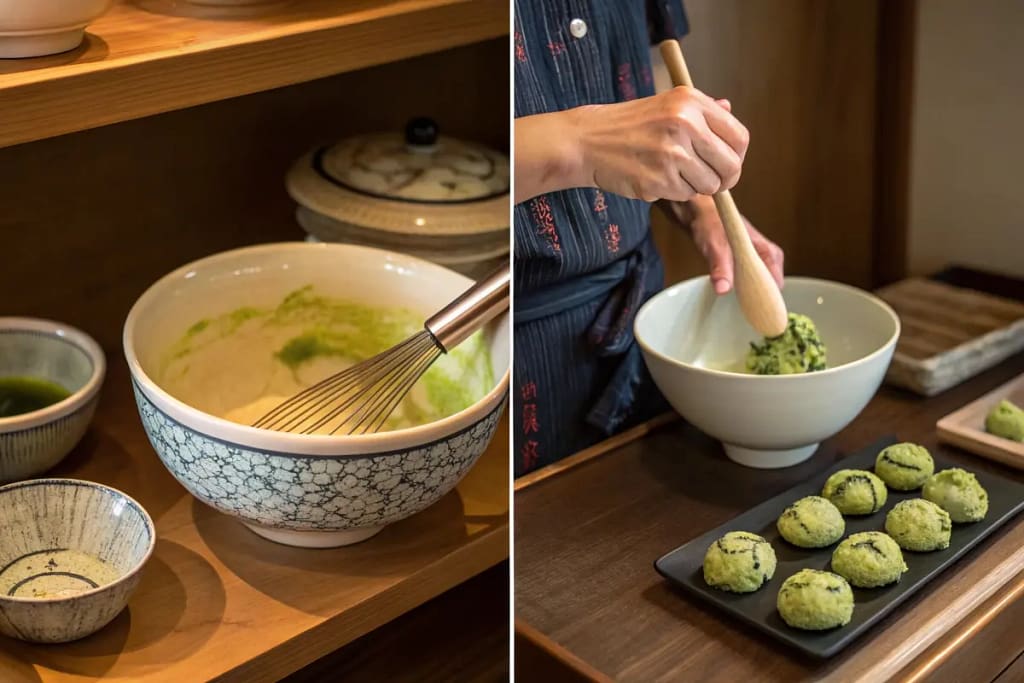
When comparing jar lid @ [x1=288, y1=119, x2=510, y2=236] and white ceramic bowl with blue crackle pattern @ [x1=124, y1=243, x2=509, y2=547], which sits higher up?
jar lid @ [x1=288, y1=119, x2=510, y2=236]

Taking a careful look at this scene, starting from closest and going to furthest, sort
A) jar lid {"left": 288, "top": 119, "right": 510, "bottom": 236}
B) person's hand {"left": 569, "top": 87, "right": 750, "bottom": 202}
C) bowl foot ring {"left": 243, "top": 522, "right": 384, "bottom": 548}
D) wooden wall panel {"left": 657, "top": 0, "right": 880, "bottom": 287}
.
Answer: person's hand {"left": 569, "top": 87, "right": 750, "bottom": 202}, wooden wall panel {"left": 657, "top": 0, "right": 880, "bottom": 287}, bowl foot ring {"left": 243, "top": 522, "right": 384, "bottom": 548}, jar lid {"left": 288, "top": 119, "right": 510, "bottom": 236}

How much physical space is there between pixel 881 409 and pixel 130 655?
52 centimetres

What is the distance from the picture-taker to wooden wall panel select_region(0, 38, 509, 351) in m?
0.90

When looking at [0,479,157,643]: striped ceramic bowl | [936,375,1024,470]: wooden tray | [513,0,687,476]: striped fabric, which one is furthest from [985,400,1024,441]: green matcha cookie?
[0,479,157,643]: striped ceramic bowl

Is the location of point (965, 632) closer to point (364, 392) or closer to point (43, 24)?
point (364, 392)

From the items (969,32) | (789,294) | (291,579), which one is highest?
(969,32)

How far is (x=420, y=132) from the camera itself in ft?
3.14

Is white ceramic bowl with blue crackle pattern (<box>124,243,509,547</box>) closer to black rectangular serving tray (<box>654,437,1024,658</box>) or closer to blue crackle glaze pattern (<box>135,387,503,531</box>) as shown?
blue crackle glaze pattern (<box>135,387,503,531</box>)

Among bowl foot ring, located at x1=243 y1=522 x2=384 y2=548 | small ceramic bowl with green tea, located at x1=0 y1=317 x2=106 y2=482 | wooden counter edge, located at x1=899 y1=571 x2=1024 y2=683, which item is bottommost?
bowl foot ring, located at x1=243 y1=522 x2=384 y2=548

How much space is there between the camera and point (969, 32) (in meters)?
0.72

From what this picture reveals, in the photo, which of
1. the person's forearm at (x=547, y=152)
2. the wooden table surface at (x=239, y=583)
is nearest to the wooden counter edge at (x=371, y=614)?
the wooden table surface at (x=239, y=583)

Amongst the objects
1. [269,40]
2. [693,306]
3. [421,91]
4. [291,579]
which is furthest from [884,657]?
[421,91]

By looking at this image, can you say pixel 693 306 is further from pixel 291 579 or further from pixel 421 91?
pixel 421 91

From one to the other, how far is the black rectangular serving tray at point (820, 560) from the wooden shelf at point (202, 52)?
0.39 metres
